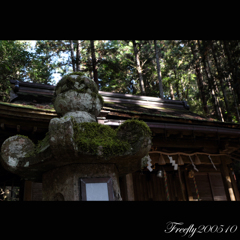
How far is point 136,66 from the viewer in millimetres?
17000

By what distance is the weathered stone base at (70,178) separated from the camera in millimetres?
2518

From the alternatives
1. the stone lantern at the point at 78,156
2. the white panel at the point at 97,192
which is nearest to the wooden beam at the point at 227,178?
the stone lantern at the point at 78,156

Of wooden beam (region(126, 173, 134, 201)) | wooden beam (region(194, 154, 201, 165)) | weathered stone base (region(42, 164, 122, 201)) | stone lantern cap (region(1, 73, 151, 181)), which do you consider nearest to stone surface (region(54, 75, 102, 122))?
stone lantern cap (region(1, 73, 151, 181))

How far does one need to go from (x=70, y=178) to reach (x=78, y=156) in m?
0.30

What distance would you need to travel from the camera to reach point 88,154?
7.89 ft

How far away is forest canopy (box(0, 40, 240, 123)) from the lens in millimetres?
13883

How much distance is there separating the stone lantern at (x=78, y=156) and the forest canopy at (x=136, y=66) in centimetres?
1047

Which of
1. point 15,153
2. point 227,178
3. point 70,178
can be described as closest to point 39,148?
point 15,153

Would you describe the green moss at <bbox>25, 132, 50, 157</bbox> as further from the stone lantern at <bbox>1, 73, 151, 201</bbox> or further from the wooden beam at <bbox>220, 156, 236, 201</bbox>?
the wooden beam at <bbox>220, 156, 236, 201</bbox>

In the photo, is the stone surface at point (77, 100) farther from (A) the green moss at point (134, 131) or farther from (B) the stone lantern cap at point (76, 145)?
(A) the green moss at point (134, 131)

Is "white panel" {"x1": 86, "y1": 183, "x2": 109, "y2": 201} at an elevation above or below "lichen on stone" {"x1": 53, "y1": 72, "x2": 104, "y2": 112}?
below

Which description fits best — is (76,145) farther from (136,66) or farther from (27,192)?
(136,66)
